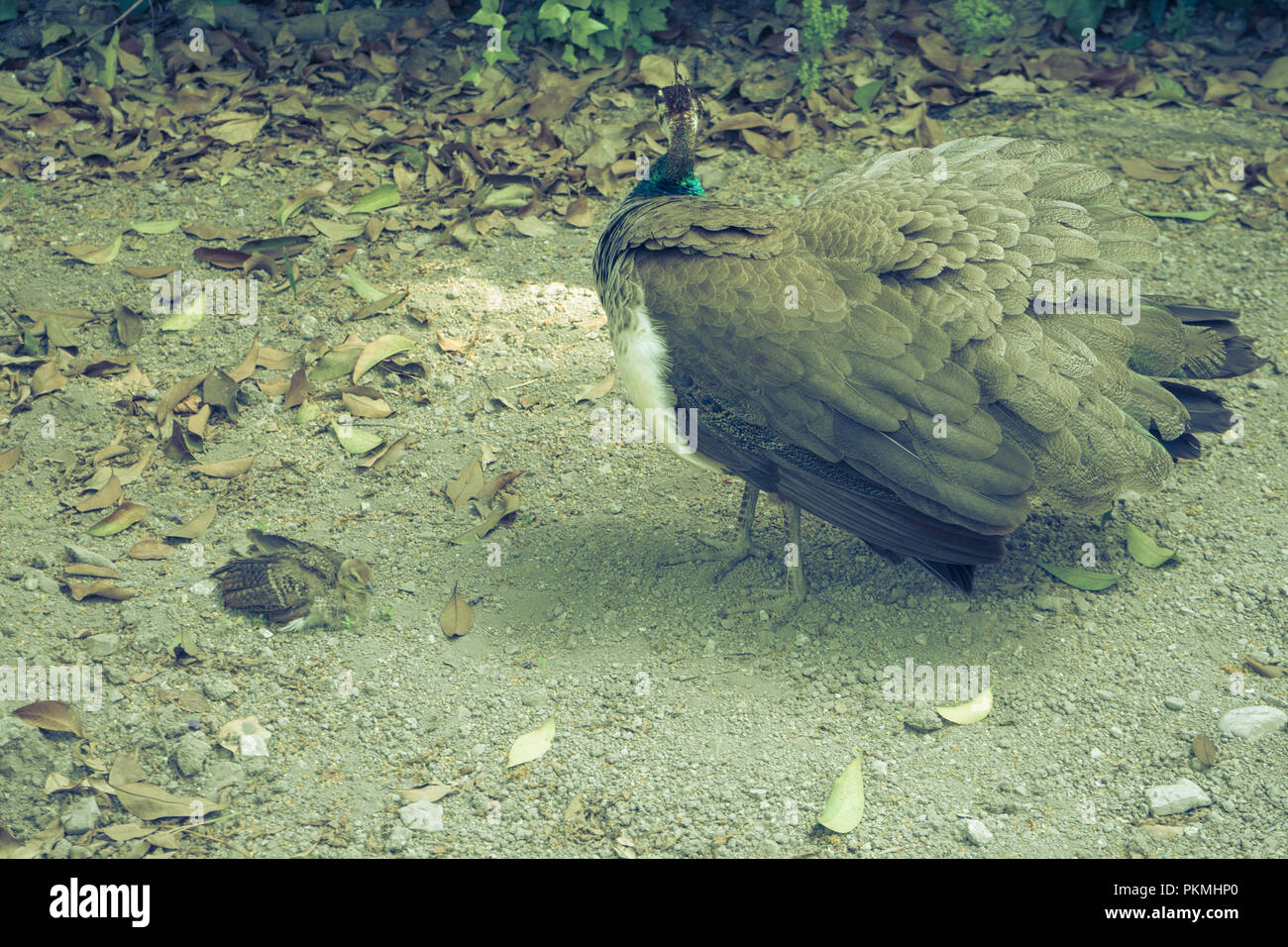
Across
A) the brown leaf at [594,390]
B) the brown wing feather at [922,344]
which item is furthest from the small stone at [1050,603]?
the brown leaf at [594,390]

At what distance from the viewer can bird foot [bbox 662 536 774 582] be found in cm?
375

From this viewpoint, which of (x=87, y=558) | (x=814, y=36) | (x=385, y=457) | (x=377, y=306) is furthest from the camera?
(x=814, y=36)

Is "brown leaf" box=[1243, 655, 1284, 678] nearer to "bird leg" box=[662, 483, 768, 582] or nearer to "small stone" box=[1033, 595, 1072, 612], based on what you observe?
"small stone" box=[1033, 595, 1072, 612]

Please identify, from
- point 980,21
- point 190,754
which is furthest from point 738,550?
point 980,21

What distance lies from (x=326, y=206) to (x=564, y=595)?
8.21 feet

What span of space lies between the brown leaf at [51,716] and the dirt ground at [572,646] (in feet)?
0.09

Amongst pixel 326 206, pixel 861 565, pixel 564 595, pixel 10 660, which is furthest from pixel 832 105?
pixel 10 660

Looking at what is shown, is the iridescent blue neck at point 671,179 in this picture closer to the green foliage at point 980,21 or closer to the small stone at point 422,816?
the small stone at point 422,816

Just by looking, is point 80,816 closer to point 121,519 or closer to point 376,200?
point 121,519

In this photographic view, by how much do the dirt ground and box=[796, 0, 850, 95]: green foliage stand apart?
198 centimetres

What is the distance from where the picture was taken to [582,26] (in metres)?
5.54

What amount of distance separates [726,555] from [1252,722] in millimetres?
1648

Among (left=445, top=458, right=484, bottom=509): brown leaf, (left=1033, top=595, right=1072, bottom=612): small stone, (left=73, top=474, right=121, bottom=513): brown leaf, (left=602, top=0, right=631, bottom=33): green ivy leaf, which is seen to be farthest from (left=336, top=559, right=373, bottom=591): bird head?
(left=602, top=0, right=631, bottom=33): green ivy leaf

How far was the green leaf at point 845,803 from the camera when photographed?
2.93 meters
